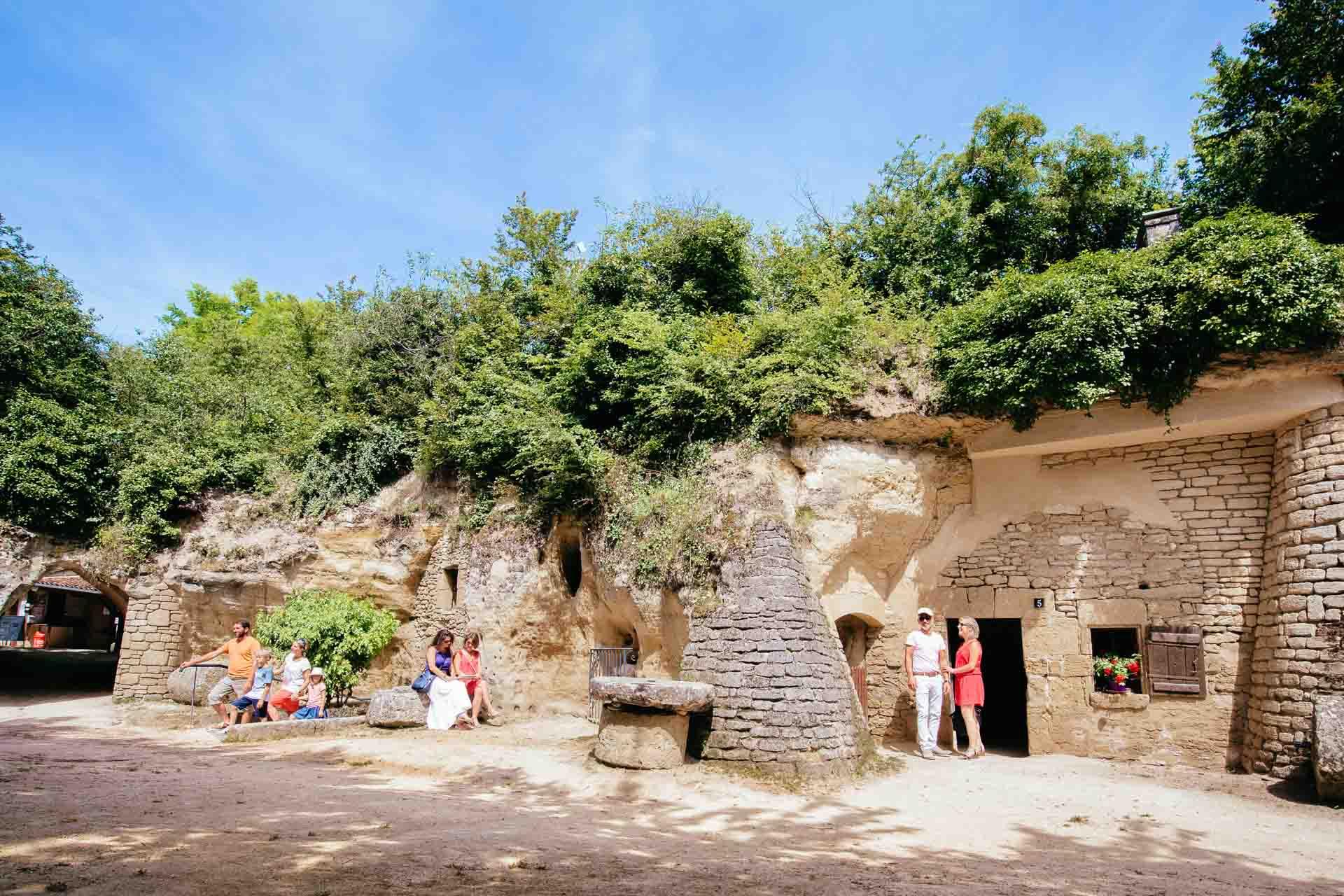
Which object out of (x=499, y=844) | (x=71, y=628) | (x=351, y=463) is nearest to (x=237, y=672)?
(x=351, y=463)

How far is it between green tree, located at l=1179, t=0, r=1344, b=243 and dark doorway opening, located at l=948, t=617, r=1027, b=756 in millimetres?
7145

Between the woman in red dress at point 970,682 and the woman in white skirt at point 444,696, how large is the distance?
6074 millimetres

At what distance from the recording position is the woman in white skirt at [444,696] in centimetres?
959

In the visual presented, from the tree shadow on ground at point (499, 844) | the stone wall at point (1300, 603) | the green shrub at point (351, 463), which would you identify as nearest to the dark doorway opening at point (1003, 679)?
the stone wall at point (1300, 603)

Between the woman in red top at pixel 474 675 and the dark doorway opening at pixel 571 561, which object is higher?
the dark doorway opening at pixel 571 561

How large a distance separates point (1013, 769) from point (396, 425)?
37.3 ft

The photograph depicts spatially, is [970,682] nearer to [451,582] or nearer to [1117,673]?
[1117,673]

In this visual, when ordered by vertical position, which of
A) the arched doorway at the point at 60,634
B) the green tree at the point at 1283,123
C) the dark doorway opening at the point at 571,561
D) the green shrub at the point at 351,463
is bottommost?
the arched doorway at the point at 60,634

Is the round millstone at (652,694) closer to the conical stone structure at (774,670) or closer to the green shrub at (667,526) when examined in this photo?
the conical stone structure at (774,670)

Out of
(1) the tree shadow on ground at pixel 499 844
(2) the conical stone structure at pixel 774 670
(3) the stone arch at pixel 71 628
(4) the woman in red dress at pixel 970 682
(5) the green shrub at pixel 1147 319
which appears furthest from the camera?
(3) the stone arch at pixel 71 628

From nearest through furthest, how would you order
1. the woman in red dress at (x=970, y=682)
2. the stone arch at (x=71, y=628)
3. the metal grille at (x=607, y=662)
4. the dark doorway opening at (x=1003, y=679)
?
the woman in red dress at (x=970, y=682) → the metal grille at (x=607, y=662) → the dark doorway opening at (x=1003, y=679) → the stone arch at (x=71, y=628)

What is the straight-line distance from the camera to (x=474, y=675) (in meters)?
10.2

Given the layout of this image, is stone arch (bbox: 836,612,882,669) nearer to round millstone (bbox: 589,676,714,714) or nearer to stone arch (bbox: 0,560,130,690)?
round millstone (bbox: 589,676,714,714)

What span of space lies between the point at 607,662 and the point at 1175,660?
7.12 meters
